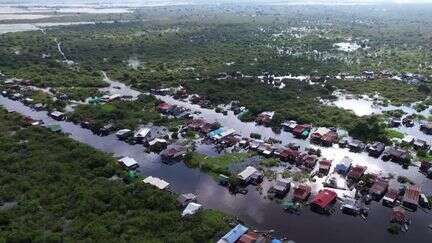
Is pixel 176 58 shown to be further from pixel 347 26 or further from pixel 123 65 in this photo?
pixel 347 26

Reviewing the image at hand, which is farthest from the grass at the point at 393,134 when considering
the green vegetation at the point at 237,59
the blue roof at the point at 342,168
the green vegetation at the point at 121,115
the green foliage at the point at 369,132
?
the green vegetation at the point at 121,115

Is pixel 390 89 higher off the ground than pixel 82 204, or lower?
lower

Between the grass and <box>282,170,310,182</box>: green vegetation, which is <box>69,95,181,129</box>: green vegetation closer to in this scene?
<box>282,170,310,182</box>: green vegetation

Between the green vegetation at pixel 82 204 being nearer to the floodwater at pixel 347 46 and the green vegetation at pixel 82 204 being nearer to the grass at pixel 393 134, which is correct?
the grass at pixel 393 134

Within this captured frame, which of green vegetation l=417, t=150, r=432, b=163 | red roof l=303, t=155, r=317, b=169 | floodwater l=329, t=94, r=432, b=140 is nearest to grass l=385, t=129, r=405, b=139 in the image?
floodwater l=329, t=94, r=432, b=140

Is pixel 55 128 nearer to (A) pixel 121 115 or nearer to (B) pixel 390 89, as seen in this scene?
(A) pixel 121 115

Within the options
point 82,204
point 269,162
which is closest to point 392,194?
point 269,162
